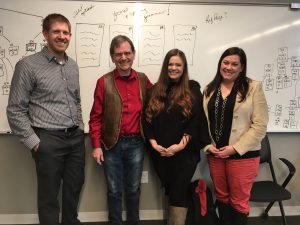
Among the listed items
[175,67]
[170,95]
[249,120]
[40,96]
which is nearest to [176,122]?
[170,95]

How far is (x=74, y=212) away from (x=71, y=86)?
98cm

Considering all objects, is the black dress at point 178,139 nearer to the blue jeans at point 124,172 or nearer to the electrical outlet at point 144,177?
the blue jeans at point 124,172

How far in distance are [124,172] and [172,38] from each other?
115cm

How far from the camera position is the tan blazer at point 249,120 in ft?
6.27

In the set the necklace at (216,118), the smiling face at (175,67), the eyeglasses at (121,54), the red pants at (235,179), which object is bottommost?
the red pants at (235,179)

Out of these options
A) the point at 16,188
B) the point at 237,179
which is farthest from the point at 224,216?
the point at 16,188

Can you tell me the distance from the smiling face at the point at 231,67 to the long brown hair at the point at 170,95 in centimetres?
26

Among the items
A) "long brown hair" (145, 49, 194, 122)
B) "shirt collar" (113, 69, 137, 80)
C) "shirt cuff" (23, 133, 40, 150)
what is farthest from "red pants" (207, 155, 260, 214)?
"shirt cuff" (23, 133, 40, 150)

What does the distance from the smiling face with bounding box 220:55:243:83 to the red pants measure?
56 centimetres

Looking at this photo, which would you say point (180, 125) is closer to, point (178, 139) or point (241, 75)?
point (178, 139)

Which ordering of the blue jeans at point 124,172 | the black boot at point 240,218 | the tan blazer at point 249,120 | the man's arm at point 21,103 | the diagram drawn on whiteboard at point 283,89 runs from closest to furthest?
the man's arm at point 21,103 → the tan blazer at point 249,120 → the black boot at point 240,218 → the blue jeans at point 124,172 → the diagram drawn on whiteboard at point 283,89

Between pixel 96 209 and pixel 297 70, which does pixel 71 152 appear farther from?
pixel 297 70

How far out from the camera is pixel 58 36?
72.6 inches

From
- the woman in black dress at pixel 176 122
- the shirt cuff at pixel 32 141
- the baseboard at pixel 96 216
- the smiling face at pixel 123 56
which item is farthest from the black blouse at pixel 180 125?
the baseboard at pixel 96 216
